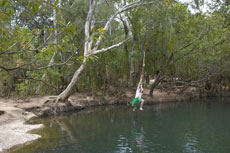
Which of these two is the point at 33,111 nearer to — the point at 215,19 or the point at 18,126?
the point at 18,126

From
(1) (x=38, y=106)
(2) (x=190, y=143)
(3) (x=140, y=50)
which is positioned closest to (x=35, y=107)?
(1) (x=38, y=106)

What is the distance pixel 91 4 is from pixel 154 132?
1135cm

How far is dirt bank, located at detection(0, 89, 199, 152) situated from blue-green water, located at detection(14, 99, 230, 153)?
771 mm

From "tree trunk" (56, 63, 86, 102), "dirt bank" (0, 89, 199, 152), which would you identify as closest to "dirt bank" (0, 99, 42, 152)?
"dirt bank" (0, 89, 199, 152)

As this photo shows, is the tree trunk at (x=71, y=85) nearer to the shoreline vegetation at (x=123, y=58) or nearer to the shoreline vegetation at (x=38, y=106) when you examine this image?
the shoreline vegetation at (x=123, y=58)

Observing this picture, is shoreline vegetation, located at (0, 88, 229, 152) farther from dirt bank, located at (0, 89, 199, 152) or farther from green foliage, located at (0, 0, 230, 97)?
green foliage, located at (0, 0, 230, 97)

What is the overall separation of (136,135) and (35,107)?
8669 millimetres

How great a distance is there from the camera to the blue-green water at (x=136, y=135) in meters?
9.85

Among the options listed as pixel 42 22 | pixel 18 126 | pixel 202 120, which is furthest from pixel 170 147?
pixel 42 22

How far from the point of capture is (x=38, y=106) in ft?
58.1

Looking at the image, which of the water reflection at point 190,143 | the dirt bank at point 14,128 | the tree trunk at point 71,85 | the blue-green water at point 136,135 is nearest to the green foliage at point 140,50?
the tree trunk at point 71,85

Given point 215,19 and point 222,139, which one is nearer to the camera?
point 222,139

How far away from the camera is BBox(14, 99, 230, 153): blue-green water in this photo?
32.3ft

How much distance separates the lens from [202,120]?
1577 centimetres
